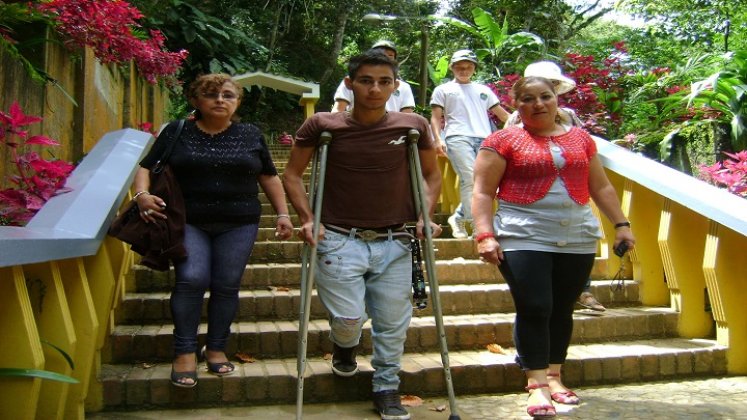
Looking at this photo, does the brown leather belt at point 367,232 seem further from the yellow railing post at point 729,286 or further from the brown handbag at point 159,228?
the yellow railing post at point 729,286

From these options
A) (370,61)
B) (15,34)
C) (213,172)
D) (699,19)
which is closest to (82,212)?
(213,172)

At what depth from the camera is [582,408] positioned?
3504 mm

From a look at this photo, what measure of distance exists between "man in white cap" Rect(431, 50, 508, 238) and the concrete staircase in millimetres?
999

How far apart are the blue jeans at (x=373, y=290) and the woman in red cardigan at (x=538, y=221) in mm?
425

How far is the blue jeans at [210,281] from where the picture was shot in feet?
11.1

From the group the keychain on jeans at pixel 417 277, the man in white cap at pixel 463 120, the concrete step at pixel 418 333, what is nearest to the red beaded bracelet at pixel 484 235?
the keychain on jeans at pixel 417 277

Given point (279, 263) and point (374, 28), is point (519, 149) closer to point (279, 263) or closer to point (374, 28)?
point (279, 263)

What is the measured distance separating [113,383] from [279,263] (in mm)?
1943

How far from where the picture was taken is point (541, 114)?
3.36 metres

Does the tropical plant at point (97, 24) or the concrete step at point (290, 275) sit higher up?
the tropical plant at point (97, 24)

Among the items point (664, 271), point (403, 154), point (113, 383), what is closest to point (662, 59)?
point (664, 271)

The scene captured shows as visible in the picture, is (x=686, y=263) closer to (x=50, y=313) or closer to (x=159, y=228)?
(x=159, y=228)

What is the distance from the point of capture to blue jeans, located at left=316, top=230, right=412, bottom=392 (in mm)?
3277

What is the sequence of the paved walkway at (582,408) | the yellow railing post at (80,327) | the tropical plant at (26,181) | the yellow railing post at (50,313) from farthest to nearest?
the paved walkway at (582,408), the tropical plant at (26,181), the yellow railing post at (80,327), the yellow railing post at (50,313)
